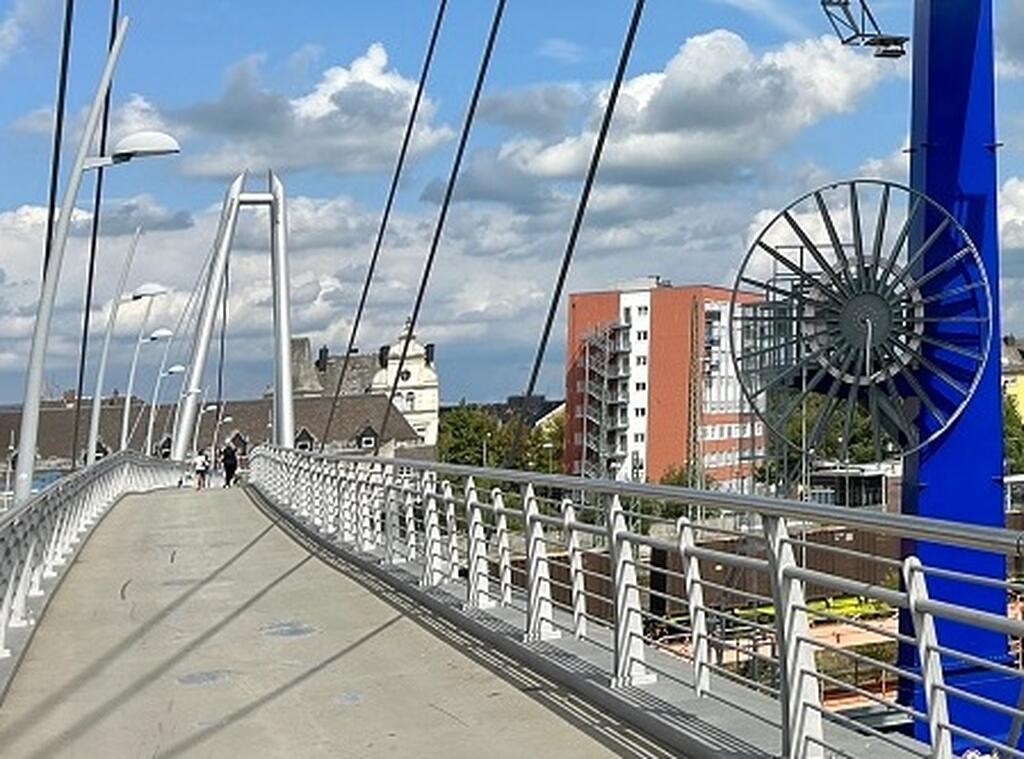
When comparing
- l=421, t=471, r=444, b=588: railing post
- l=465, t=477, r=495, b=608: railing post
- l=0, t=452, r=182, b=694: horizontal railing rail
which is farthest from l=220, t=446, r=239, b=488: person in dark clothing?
l=465, t=477, r=495, b=608: railing post

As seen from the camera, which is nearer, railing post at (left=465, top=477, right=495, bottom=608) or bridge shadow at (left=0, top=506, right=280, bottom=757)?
bridge shadow at (left=0, top=506, right=280, bottom=757)

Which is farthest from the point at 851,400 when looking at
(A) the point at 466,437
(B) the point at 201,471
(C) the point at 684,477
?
(A) the point at 466,437

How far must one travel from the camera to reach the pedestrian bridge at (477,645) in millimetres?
6805

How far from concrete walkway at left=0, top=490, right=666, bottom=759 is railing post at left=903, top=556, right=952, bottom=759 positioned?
201 centimetres

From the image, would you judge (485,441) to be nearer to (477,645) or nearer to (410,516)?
(410,516)

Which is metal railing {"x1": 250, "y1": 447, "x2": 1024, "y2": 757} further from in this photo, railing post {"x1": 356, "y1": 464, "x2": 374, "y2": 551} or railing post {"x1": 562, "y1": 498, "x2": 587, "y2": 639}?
railing post {"x1": 356, "y1": 464, "x2": 374, "y2": 551}

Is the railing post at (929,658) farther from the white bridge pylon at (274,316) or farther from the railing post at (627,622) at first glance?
the white bridge pylon at (274,316)

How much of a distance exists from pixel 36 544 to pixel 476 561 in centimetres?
455

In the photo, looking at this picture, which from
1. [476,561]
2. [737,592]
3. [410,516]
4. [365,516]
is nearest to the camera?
[737,592]

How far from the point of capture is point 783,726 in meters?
6.89

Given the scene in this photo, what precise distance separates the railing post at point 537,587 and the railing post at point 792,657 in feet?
13.4

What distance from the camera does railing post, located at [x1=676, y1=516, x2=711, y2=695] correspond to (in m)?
8.06

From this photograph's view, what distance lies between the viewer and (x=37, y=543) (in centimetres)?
1540

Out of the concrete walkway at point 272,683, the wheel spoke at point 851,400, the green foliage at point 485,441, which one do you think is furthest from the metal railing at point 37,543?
the green foliage at point 485,441
